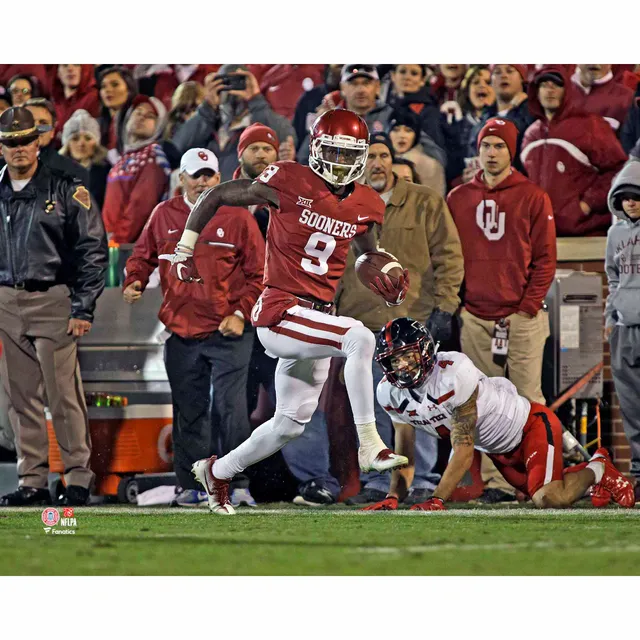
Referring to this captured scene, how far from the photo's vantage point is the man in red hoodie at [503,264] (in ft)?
20.2

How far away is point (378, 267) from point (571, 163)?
4.20 ft

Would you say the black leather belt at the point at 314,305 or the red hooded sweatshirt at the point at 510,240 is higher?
the red hooded sweatshirt at the point at 510,240

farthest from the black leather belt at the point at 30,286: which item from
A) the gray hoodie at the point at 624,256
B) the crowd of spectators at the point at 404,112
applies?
the gray hoodie at the point at 624,256

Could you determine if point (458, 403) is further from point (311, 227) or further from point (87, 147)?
point (87, 147)

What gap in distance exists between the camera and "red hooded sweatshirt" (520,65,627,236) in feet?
20.4

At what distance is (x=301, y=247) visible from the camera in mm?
5586

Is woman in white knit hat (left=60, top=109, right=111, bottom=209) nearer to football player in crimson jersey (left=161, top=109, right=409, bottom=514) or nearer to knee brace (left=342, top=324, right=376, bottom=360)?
football player in crimson jersey (left=161, top=109, right=409, bottom=514)

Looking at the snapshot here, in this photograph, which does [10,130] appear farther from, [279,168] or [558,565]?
[558,565]

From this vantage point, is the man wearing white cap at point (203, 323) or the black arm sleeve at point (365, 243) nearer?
the black arm sleeve at point (365, 243)

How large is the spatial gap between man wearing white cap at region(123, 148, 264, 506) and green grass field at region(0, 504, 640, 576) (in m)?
0.51

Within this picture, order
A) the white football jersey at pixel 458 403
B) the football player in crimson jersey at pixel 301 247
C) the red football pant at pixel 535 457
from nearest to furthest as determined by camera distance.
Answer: the football player in crimson jersey at pixel 301 247 → the white football jersey at pixel 458 403 → the red football pant at pixel 535 457

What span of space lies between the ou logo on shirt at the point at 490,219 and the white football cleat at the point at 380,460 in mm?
1539

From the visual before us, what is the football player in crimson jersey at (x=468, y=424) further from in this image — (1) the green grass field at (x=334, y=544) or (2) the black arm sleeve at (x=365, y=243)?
(2) the black arm sleeve at (x=365, y=243)

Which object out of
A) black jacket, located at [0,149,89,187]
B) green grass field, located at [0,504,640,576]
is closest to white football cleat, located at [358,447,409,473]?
green grass field, located at [0,504,640,576]
